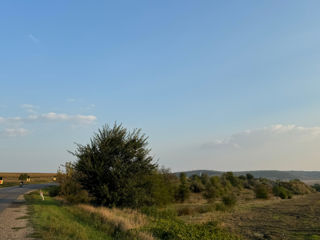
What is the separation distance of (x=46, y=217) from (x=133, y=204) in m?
7.81

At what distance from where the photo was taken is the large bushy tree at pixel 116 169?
20562 millimetres

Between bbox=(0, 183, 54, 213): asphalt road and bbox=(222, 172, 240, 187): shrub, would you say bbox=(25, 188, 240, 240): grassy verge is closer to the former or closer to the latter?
bbox=(0, 183, 54, 213): asphalt road

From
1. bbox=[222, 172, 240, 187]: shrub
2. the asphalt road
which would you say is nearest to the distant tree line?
the asphalt road

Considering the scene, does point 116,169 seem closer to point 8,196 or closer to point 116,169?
point 116,169

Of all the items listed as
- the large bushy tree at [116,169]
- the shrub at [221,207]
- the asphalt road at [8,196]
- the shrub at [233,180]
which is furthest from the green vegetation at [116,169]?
the shrub at [233,180]

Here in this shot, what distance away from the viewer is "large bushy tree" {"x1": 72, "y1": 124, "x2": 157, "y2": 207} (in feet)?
67.5

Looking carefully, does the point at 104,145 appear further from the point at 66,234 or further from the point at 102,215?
the point at 66,234

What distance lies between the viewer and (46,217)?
14.6 meters

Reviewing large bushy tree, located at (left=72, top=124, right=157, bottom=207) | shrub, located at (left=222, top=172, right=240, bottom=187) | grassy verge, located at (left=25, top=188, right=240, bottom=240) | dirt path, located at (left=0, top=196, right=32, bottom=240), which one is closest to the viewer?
dirt path, located at (left=0, top=196, right=32, bottom=240)

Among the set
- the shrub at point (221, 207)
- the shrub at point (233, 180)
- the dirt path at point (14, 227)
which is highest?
the dirt path at point (14, 227)

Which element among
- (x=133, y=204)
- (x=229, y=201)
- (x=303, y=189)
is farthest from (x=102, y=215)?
(x=303, y=189)

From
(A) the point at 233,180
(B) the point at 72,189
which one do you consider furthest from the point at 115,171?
(A) the point at 233,180

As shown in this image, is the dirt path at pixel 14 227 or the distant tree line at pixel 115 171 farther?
the distant tree line at pixel 115 171

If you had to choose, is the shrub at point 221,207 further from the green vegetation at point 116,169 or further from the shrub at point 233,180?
the shrub at point 233,180
